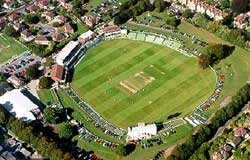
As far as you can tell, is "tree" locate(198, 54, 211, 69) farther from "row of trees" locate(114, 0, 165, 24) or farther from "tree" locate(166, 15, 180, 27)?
"row of trees" locate(114, 0, 165, 24)

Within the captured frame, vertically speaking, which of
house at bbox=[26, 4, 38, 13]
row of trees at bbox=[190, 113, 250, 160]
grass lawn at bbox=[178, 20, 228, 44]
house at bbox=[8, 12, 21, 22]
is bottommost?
house at bbox=[8, 12, 21, 22]

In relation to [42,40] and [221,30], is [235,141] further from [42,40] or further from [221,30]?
[42,40]

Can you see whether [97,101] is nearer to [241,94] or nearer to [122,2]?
[241,94]

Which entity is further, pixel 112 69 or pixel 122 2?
pixel 122 2

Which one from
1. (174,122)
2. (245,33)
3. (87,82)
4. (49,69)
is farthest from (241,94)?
(49,69)

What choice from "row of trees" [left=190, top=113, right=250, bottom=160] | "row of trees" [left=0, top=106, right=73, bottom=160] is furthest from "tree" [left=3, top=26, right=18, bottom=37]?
"row of trees" [left=190, top=113, right=250, bottom=160]
